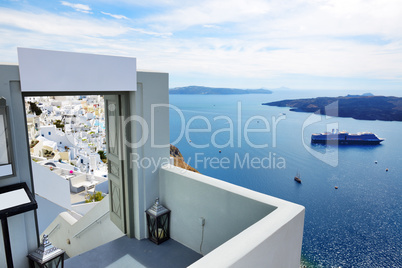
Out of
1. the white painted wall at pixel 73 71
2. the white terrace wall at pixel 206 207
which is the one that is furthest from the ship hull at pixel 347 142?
the white painted wall at pixel 73 71

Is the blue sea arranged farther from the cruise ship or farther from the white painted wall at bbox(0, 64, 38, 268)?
the white painted wall at bbox(0, 64, 38, 268)

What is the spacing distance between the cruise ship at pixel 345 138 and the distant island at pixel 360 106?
6.38 feet

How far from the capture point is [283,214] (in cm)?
216

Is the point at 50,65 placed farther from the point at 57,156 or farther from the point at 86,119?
the point at 86,119

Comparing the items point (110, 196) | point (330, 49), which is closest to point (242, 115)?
point (330, 49)

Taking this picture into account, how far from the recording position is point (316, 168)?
88.2ft

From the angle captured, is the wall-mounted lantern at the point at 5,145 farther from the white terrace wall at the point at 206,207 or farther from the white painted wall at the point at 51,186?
the white painted wall at the point at 51,186

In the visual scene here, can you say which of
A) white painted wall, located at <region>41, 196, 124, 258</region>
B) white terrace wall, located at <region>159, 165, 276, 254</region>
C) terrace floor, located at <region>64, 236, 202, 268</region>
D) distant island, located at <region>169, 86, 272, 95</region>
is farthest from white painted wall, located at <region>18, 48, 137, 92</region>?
distant island, located at <region>169, 86, 272, 95</region>

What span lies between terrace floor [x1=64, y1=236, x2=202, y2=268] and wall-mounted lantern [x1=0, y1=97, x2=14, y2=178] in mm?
1365

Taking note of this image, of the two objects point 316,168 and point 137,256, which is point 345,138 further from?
point 137,256

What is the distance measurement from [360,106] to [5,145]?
98.8ft

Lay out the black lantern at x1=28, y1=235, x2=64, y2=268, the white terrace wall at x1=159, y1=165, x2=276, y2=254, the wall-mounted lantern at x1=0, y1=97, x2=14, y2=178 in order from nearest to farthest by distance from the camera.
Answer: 1. the wall-mounted lantern at x1=0, y1=97, x2=14, y2=178
2. the black lantern at x1=28, y1=235, x2=64, y2=268
3. the white terrace wall at x1=159, y1=165, x2=276, y2=254

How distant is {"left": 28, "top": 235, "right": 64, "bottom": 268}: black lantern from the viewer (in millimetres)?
2252

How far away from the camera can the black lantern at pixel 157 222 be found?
3.15 metres
